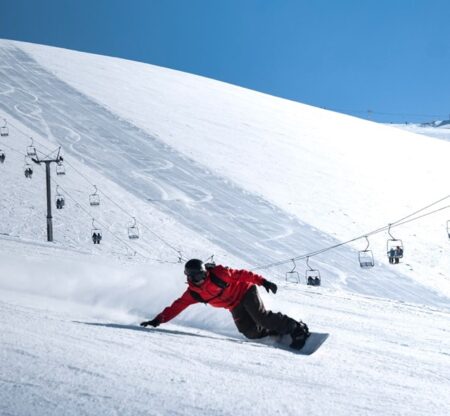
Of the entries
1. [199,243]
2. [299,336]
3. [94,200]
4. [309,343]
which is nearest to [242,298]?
[299,336]

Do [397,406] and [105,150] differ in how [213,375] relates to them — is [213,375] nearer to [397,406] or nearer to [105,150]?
[397,406]

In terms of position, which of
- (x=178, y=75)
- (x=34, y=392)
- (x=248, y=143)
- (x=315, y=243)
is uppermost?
(x=178, y=75)

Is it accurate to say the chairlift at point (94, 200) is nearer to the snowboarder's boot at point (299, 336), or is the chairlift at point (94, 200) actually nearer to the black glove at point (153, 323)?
the black glove at point (153, 323)

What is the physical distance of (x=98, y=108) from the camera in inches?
1935

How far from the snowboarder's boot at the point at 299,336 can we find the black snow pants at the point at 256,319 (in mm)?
42

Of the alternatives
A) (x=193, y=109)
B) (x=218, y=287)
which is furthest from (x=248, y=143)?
(x=218, y=287)

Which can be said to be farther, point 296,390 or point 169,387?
point 296,390

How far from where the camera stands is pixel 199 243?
25078mm

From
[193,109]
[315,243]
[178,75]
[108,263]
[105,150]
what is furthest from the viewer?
[178,75]

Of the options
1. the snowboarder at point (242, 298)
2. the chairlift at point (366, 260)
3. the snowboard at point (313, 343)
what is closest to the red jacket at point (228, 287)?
the snowboarder at point (242, 298)

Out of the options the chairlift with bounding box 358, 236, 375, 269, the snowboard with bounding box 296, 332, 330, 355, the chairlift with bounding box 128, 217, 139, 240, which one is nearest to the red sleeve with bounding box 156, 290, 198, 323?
the snowboard with bounding box 296, 332, 330, 355

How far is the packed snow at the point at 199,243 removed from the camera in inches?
147

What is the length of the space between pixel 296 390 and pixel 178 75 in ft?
237

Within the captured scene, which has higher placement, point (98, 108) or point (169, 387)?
point (98, 108)
